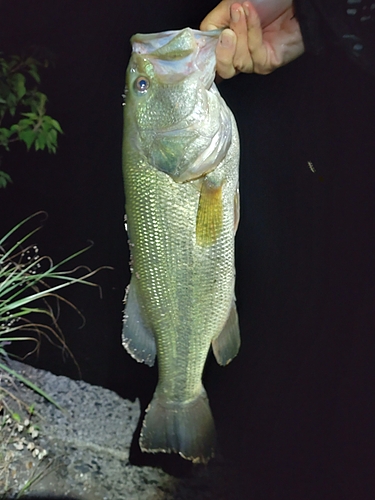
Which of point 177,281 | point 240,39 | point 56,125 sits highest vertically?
point 240,39

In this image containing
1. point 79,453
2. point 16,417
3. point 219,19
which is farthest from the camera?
point 79,453

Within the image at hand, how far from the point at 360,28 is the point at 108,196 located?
4.16 feet

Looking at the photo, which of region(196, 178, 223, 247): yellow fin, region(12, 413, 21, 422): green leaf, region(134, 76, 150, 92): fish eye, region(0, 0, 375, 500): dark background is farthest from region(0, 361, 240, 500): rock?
region(134, 76, 150, 92): fish eye

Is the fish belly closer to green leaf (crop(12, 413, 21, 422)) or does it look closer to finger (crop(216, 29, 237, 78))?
finger (crop(216, 29, 237, 78))

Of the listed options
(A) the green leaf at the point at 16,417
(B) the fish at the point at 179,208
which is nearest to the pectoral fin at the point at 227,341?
(B) the fish at the point at 179,208

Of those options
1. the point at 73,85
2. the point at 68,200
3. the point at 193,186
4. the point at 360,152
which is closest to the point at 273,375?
the point at 360,152

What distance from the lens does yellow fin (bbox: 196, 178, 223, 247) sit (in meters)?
1.04

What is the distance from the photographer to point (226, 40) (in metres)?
1.06

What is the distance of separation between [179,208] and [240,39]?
489mm

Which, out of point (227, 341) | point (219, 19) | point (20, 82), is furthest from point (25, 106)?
point (227, 341)

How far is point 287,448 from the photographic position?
6.04 ft

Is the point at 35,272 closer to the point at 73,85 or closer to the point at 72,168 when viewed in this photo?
the point at 72,168

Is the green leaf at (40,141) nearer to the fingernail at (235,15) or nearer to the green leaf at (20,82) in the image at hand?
the green leaf at (20,82)

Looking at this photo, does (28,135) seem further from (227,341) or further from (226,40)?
(227,341)
